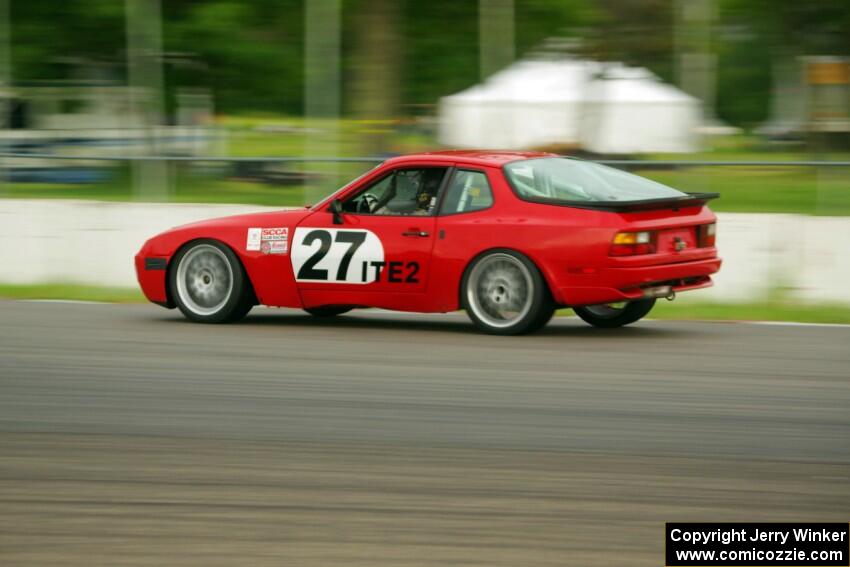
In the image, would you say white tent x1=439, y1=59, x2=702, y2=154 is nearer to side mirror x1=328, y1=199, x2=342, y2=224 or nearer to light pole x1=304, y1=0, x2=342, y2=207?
light pole x1=304, y1=0, x2=342, y2=207

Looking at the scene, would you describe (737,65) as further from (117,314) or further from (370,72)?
(117,314)

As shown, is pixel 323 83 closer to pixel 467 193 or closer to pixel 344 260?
pixel 344 260

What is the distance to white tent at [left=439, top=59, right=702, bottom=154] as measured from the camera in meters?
16.4

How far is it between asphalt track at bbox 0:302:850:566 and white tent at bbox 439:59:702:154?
6.44 m

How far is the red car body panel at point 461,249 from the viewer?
9570 mm

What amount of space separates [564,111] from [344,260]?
8824 mm

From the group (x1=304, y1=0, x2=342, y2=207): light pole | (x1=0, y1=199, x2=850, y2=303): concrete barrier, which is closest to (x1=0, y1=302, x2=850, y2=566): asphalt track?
(x1=0, y1=199, x2=850, y2=303): concrete barrier

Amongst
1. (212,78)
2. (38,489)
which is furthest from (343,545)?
(212,78)

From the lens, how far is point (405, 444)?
630 centimetres

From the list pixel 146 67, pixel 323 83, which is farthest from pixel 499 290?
pixel 146 67

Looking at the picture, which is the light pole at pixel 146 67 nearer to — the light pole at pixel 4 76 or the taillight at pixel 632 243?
the light pole at pixel 4 76

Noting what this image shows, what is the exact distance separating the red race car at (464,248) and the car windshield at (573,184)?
0.01 meters

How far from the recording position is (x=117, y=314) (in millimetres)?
11820

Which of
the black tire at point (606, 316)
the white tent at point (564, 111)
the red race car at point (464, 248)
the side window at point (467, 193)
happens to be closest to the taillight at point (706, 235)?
the red race car at point (464, 248)
